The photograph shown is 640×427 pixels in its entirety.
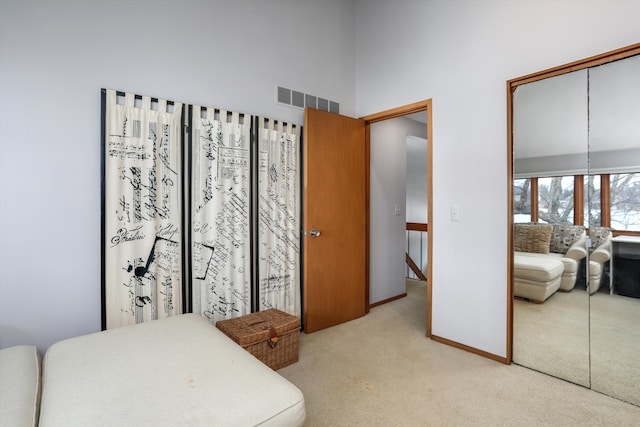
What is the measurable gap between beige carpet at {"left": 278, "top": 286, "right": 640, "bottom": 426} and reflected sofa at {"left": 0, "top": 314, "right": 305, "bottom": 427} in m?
0.69

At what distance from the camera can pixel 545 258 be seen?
223 cm

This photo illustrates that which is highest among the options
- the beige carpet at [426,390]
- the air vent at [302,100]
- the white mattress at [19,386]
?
the air vent at [302,100]

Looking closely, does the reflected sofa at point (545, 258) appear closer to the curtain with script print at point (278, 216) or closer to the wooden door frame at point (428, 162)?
the wooden door frame at point (428, 162)

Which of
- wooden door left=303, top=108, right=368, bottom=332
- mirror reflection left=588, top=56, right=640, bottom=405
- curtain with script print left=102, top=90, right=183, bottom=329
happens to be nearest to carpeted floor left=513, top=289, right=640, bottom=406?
mirror reflection left=588, top=56, right=640, bottom=405

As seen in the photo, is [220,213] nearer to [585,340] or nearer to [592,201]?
[592,201]

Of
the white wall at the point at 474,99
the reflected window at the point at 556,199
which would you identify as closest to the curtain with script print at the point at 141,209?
the white wall at the point at 474,99

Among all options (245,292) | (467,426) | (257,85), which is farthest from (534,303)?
(257,85)

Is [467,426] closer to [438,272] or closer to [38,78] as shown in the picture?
[438,272]

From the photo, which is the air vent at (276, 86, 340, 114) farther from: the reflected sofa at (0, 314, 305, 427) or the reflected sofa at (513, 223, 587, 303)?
the reflected sofa at (0, 314, 305, 427)

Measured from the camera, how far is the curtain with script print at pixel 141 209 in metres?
1.93

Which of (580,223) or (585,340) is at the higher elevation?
(580,223)

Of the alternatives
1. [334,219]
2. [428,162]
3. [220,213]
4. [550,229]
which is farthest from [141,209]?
[550,229]

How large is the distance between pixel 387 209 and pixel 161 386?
3.04 meters

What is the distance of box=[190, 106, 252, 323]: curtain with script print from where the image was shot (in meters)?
2.28
